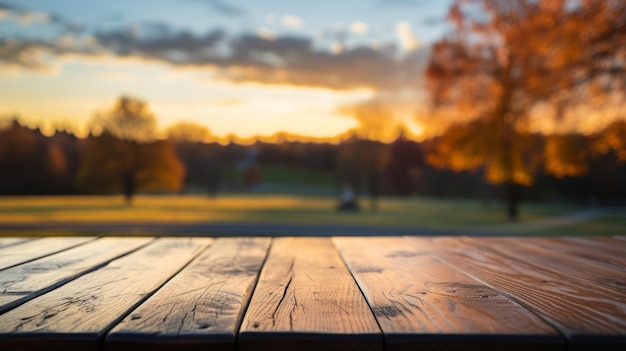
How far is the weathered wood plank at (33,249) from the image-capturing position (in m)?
2.14

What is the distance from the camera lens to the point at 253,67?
3978 cm

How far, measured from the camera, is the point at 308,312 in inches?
48.3

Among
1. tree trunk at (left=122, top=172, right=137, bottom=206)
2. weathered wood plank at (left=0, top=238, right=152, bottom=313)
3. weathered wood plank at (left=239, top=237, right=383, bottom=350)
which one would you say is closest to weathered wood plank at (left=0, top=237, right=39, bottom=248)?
weathered wood plank at (left=0, top=238, right=152, bottom=313)

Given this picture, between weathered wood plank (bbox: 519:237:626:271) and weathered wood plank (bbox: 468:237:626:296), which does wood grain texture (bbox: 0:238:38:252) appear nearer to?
weathered wood plank (bbox: 468:237:626:296)

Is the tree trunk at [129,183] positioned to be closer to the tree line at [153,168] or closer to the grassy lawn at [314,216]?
the tree line at [153,168]

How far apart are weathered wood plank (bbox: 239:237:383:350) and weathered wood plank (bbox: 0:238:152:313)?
693 mm

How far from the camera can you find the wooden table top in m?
1.04

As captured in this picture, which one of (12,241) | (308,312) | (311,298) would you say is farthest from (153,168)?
(308,312)

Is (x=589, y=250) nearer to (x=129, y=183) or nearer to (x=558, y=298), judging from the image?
(x=558, y=298)

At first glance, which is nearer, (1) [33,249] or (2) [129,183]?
(1) [33,249]

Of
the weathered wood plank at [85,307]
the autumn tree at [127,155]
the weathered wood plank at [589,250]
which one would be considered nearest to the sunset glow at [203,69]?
the autumn tree at [127,155]

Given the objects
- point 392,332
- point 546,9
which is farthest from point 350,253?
point 546,9

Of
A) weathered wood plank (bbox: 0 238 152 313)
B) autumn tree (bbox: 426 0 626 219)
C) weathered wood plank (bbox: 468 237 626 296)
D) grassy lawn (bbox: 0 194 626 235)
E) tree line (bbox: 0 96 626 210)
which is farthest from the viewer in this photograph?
tree line (bbox: 0 96 626 210)

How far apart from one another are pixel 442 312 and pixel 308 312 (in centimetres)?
35
